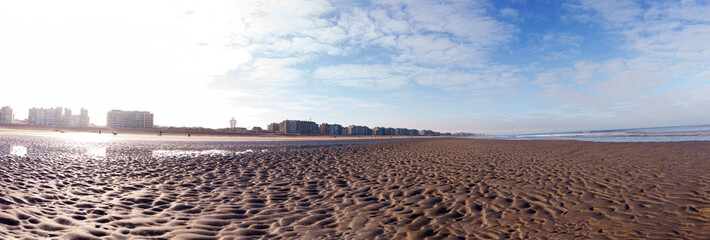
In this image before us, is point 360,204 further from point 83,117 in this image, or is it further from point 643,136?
point 83,117

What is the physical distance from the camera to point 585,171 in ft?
Answer: 34.7

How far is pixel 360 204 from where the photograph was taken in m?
6.79

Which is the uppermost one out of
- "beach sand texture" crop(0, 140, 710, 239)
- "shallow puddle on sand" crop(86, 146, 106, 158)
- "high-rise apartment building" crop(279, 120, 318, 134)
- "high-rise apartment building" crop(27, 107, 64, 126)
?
"high-rise apartment building" crop(27, 107, 64, 126)

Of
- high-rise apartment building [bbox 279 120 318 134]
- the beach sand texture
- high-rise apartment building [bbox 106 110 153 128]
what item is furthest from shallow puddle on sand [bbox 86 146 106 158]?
high-rise apartment building [bbox 106 110 153 128]

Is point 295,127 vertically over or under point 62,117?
under

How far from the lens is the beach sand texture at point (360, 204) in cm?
486

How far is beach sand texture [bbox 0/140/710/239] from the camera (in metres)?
4.86

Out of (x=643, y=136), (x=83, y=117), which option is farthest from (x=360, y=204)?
(x=83, y=117)

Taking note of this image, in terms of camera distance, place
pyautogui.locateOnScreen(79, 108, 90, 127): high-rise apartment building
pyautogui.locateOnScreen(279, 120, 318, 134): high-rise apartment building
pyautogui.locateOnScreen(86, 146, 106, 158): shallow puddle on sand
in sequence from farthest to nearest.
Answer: pyautogui.locateOnScreen(79, 108, 90, 127): high-rise apartment building → pyautogui.locateOnScreen(279, 120, 318, 134): high-rise apartment building → pyautogui.locateOnScreen(86, 146, 106, 158): shallow puddle on sand

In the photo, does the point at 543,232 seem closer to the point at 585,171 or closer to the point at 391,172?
the point at 391,172

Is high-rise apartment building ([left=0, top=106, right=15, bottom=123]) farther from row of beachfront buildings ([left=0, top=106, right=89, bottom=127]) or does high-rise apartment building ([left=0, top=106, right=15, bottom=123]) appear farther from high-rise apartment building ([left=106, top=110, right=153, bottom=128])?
high-rise apartment building ([left=106, top=110, right=153, bottom=128])

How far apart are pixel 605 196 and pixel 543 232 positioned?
3.67 metres

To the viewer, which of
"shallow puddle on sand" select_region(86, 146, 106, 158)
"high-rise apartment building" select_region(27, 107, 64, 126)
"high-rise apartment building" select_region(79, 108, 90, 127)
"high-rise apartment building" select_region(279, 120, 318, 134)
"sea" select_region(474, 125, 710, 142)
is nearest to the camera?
"shallow puddle on sand" select_region(86, 146, 106, 158)

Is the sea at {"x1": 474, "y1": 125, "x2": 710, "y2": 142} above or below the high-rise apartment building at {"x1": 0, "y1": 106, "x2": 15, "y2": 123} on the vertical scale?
below
